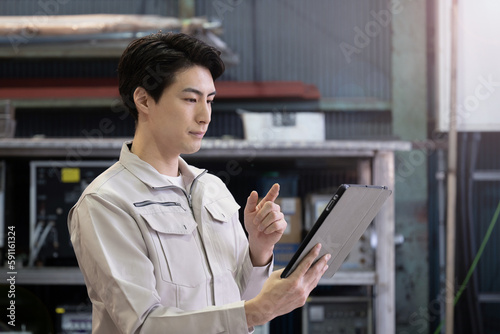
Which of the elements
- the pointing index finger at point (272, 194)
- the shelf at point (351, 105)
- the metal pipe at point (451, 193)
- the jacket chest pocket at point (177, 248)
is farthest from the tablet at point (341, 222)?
the shelf at point (351, 105)

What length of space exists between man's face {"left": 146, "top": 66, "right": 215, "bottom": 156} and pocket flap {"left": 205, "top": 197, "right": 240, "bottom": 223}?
6.8 inches

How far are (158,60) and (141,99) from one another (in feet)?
0.38

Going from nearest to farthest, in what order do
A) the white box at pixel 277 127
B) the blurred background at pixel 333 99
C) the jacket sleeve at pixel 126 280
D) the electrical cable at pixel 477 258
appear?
the jacket sleeve at pixel 126 280 → the white box at pixel 277 127 → the blurred background at pixel 333 99 → the electrical cable at pixel 477 258

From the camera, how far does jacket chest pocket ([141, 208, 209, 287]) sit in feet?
4.44

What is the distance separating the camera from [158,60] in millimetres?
1426

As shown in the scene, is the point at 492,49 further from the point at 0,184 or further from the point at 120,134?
the point at 0,184

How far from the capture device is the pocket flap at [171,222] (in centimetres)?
135

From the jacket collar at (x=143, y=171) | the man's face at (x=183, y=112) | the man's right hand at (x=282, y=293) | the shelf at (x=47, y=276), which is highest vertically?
the man's face at (x=183, y=112)

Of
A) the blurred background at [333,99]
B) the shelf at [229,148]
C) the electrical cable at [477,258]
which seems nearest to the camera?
the shelf at [229,148]

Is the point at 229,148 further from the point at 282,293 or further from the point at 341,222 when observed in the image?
the point at 282,293

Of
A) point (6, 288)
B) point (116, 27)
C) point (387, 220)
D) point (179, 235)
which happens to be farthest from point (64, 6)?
point (179, 235)

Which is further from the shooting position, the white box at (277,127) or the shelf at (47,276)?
the white box at (277,127)

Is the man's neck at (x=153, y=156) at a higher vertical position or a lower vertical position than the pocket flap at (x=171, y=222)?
higher

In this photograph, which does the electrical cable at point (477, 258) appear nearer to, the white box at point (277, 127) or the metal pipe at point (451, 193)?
the metal pipe at point (451, 193)
